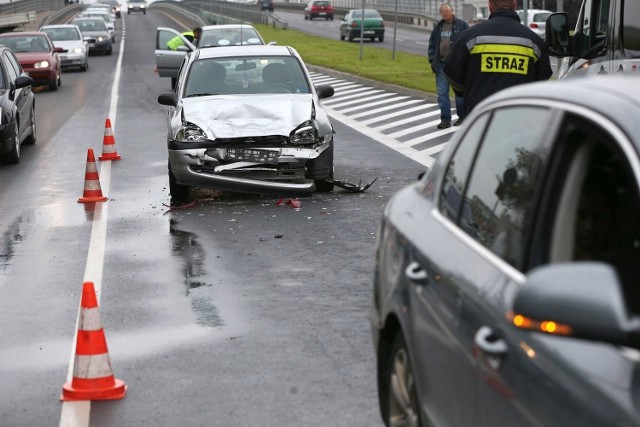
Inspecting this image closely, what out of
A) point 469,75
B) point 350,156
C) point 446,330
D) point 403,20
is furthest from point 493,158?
point 403,20

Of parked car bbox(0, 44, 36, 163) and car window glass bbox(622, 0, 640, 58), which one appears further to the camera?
parked car bbox(0, 44, 36, 163)

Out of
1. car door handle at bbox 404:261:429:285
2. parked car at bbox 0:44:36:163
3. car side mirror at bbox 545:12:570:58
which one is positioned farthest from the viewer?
parked car at bbox 0:44:36:163

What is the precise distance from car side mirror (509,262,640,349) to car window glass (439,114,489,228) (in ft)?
5.18

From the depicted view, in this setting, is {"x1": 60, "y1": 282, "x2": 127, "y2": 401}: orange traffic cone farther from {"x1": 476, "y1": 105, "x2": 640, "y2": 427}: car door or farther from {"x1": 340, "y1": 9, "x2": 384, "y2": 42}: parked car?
{"x1": 340, "y1": 9, "x2": 384, "y2": 42}: parked car

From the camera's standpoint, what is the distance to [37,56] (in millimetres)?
33000

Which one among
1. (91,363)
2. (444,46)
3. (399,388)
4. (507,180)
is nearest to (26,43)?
(444,46)

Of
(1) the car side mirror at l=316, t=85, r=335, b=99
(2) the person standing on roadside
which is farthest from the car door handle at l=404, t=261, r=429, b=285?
(2) the person standing on roadside

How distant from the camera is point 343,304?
8.57 m

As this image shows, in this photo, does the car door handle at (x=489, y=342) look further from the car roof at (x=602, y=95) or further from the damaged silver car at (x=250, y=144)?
the damaged silver car at (x=250, y=144)

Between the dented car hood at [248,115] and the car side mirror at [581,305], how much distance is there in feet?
34.5

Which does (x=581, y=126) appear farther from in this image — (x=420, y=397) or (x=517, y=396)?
(x=420, y=397)

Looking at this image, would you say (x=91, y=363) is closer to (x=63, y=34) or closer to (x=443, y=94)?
(x=443, y=94)

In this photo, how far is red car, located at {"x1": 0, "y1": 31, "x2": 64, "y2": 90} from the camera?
1277 inches

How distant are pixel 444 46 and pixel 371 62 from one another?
20.5m
